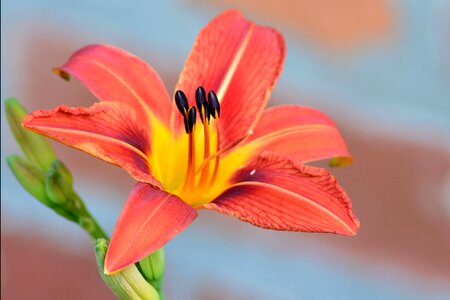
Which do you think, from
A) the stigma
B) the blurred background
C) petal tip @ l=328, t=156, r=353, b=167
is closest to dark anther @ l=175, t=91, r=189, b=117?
the stigma

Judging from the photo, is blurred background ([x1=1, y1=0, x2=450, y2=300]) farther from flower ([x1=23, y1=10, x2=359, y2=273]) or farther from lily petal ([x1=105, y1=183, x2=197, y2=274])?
lily petal ([x1=105, y1=183, x2=197, y2=274])

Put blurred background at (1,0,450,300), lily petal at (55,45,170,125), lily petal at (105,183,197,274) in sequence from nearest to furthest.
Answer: lily petal at (105,183,197,274) → lily petal at (55,45,170,125) → blurred background at (1,0,450,300)

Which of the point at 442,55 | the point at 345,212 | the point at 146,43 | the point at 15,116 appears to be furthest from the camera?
the point at 146,43

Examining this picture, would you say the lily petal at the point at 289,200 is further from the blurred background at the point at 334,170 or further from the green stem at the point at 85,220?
the blurred background at the point at 334,170

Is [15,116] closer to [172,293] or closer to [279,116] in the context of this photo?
[279,116]

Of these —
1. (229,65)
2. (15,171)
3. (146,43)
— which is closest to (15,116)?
(15,171)

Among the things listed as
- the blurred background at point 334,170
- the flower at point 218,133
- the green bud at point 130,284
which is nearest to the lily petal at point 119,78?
the flower at point 218,133
